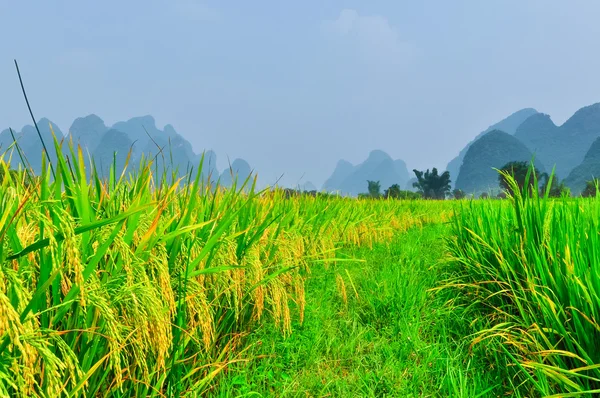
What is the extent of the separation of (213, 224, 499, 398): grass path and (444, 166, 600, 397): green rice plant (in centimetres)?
23

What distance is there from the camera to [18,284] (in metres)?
0.96

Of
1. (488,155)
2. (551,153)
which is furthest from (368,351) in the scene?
(551,153)

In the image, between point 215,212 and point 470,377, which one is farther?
point 215,212

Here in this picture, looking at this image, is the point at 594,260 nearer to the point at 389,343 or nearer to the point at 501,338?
the point at 501,338

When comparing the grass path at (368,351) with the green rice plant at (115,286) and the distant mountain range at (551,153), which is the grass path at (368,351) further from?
the distant mountain range at (551,153)

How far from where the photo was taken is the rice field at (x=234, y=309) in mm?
1261

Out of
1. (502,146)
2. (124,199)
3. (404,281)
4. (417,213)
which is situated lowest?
(404,281)

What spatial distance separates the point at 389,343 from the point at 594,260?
1397 millimetres

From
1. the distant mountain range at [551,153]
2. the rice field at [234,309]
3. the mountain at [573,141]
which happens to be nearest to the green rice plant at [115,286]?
the rice field at [234,309]

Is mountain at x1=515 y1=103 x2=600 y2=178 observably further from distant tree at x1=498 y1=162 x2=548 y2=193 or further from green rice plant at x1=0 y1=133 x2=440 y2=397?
green rice plant at x1=0 y1=133 x2=440 y2=397

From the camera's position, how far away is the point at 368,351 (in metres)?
2.60

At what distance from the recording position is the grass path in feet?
6.92

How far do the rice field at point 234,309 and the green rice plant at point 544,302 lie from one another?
0.01 meters

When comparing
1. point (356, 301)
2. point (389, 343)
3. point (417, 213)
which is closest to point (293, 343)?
point (389, 343)
